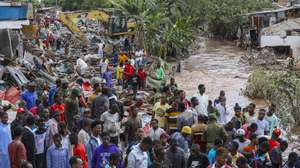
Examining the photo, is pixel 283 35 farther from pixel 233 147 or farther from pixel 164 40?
pixel 233 147

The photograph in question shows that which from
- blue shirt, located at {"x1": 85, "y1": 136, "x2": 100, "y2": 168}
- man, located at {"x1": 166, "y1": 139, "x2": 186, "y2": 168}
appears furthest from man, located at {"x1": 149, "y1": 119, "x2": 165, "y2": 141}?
blue shirt, located at {"x1": 85, "y1": 136, "x2": 100, "y2": 168}

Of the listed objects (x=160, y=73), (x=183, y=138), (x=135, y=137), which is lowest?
(x=160, y=73)

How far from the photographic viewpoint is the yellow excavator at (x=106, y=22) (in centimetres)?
3120

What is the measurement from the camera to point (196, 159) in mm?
7770

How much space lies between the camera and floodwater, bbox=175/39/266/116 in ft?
66.5

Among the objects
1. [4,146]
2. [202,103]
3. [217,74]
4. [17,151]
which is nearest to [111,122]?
[4,146]

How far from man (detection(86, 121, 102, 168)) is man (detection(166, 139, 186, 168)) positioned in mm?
984

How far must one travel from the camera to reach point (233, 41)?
4228 centimetres

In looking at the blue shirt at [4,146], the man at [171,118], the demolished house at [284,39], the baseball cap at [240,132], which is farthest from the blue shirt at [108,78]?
the demolished house at [284,39]

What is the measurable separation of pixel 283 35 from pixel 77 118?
21355mm

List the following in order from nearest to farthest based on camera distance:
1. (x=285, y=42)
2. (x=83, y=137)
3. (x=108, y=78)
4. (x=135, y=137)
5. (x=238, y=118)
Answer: (x=83, y=137) < (x=135, y=137) < (x=238, y=118) < (x=108, y=78) < (x=285, y=42)

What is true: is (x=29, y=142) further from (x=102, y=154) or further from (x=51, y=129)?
(x=102, y=154)

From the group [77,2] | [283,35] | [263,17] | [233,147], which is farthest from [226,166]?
[77,2]

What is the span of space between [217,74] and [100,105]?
52.6 feet
